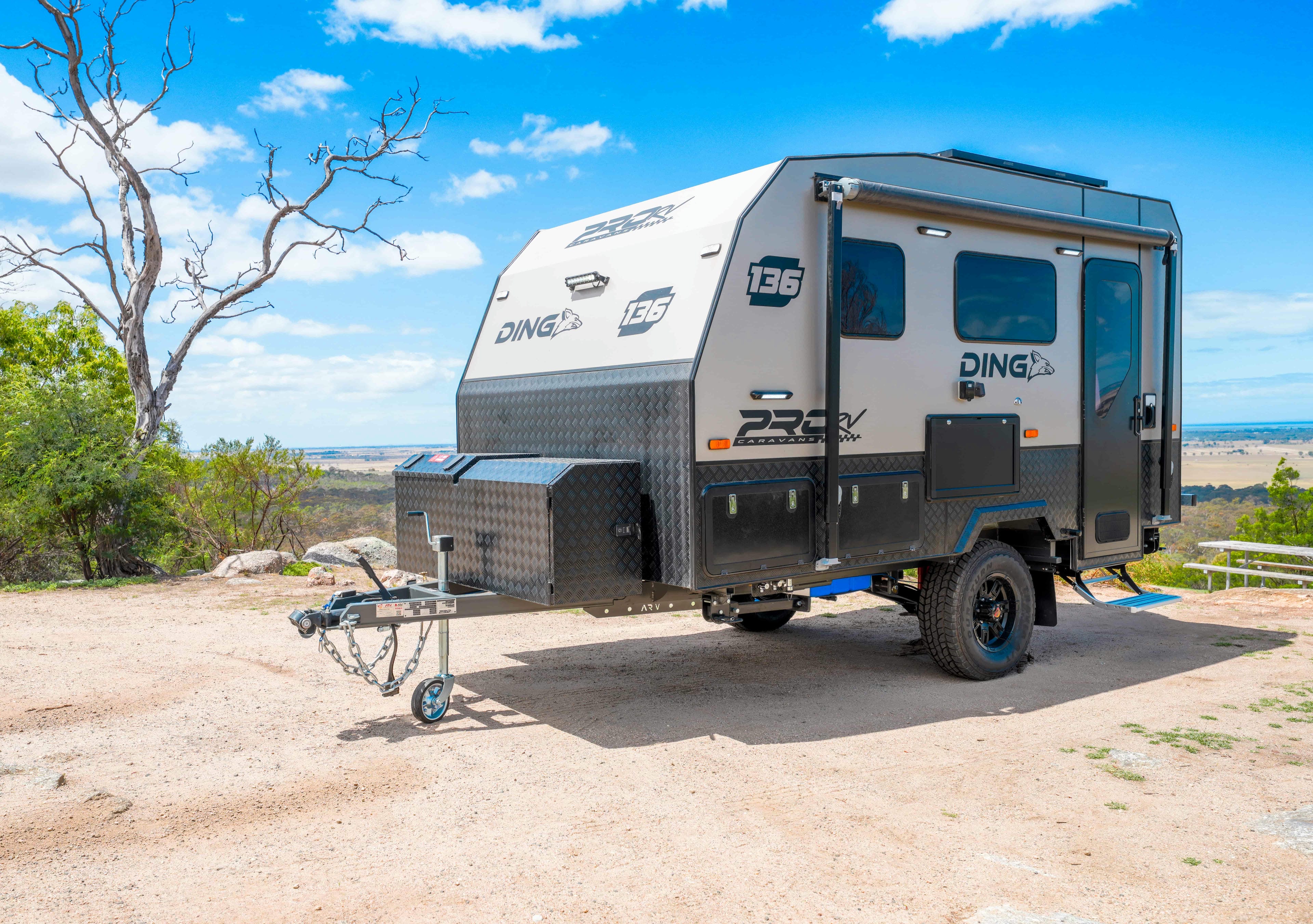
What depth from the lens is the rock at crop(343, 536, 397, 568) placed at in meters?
15.4

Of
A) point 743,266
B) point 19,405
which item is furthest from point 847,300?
point 19,405

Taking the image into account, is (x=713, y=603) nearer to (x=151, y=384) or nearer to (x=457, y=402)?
(x=457, y=402)

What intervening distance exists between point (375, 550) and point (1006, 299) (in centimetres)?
1136

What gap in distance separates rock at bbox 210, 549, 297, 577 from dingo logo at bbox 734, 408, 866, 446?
9361mm

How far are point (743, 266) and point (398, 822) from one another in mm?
3443

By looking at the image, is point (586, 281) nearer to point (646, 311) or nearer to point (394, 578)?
point (646, 311)

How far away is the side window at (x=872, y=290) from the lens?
20.4ft

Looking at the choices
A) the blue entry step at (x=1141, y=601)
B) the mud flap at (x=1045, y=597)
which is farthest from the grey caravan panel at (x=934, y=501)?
the blue entry step at (x=1141, y=601)

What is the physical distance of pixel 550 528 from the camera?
17.7 feet

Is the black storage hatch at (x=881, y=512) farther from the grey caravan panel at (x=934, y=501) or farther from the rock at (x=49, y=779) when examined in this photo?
the rock at (x=49, y=779)

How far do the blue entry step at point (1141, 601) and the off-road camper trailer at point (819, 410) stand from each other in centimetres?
6

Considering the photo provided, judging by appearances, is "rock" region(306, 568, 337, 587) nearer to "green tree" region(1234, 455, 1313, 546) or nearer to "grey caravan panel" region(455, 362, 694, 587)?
"grey caravan panel" region(455, 362, 694, 587)

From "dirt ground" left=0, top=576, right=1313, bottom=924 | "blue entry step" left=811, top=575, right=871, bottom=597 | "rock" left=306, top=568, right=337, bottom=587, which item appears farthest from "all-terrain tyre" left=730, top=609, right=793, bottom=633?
"rock" left=306, top=568, right=337, bottom=587

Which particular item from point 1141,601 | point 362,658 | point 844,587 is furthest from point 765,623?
point 362,658
